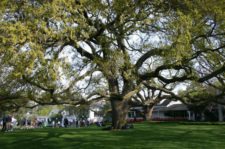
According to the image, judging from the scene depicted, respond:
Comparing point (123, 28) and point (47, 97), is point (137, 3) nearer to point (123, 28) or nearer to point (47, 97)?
point (123, 28)

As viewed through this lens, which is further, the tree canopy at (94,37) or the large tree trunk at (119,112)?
the large tree trunk at (119,112)

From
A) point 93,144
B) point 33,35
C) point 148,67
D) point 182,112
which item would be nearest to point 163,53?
point 93,144

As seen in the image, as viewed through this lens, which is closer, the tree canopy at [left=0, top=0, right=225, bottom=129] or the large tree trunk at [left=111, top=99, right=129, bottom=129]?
the tree canopy at [left=0, top=0, right=225, bottom=129]

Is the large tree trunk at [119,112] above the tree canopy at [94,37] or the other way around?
the other way around

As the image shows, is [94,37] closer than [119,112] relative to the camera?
Yes

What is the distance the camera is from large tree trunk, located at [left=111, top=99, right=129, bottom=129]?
28634mm

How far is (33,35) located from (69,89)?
30.5 feet

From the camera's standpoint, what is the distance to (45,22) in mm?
15305

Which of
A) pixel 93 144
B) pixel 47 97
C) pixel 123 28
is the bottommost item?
pixel 93 144

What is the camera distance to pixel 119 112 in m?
29.0

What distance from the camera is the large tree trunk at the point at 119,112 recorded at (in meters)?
28.6

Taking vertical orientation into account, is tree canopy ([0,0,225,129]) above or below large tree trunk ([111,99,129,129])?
above

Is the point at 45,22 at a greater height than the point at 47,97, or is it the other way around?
the point at 45,22

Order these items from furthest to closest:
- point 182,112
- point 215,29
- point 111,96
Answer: point 182,112
point 111,96
point 215,29
